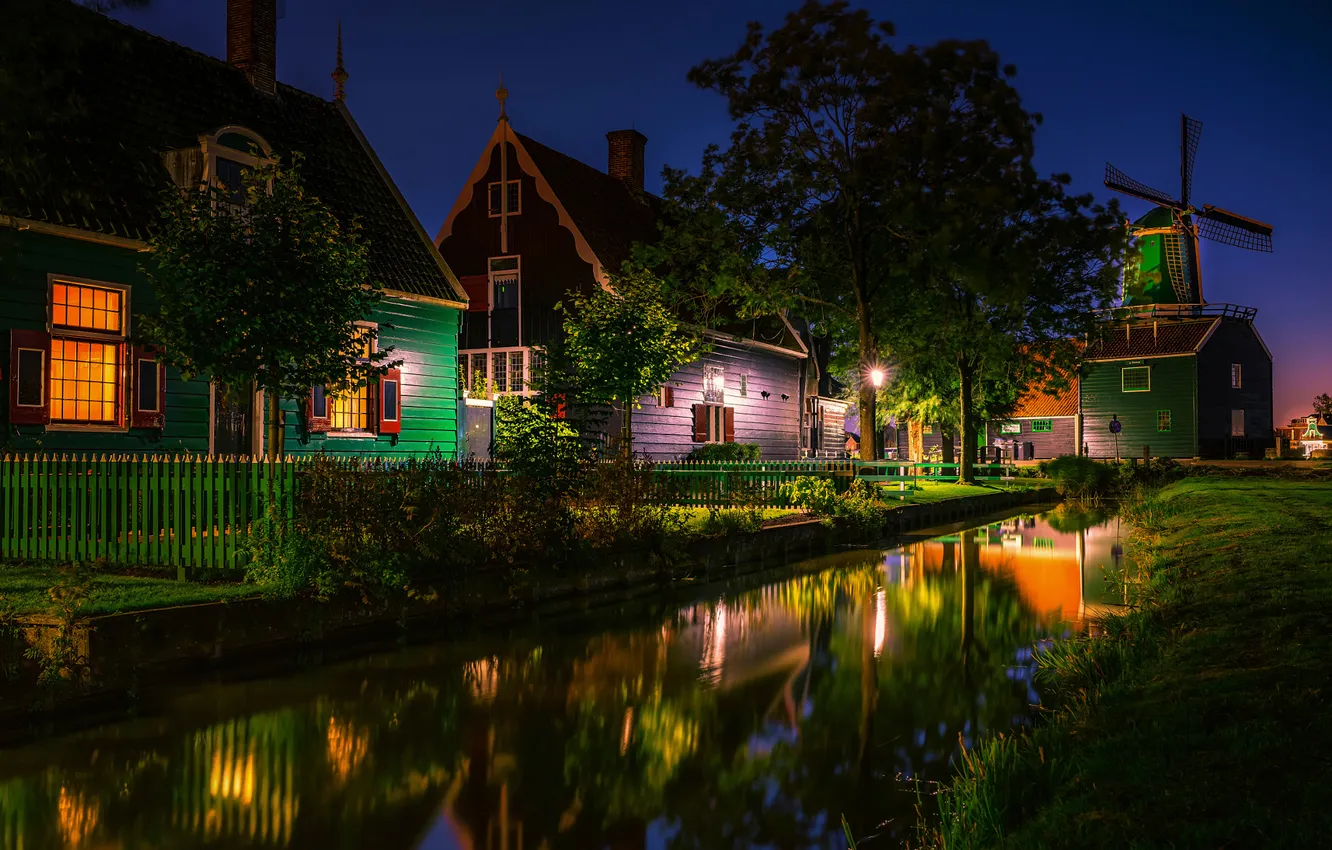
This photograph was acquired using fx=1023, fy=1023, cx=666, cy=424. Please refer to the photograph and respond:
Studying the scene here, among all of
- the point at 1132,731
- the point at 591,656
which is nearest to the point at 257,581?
the point at 591,656

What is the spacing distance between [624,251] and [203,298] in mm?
18186

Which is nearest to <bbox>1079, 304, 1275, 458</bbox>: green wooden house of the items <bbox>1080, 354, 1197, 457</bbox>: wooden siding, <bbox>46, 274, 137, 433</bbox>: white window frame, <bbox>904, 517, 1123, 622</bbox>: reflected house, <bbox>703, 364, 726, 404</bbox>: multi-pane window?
<bbox>1080, 354, 1197, 457</bbox>: wooden siding

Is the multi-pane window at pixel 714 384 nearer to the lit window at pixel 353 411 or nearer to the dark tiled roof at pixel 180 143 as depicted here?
the dark tiled roof at pixel 180 143

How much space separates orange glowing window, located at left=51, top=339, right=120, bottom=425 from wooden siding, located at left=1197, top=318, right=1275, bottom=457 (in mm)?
54580

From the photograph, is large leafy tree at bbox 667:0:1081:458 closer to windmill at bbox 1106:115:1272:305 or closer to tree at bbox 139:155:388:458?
tree at bbox 139:155:388:458

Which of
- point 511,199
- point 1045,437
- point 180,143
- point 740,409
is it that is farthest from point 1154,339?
point 180,143

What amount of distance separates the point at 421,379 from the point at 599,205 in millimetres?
11557

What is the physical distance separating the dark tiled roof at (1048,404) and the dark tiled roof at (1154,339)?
8.77 ft

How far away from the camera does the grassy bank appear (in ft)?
13.3

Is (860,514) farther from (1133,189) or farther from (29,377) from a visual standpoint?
(1133,189)

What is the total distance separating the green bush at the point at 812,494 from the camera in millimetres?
20500

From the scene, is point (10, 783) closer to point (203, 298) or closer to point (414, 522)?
point (414, 522)

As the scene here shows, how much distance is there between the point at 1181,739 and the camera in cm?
507

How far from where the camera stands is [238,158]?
1739 cm
